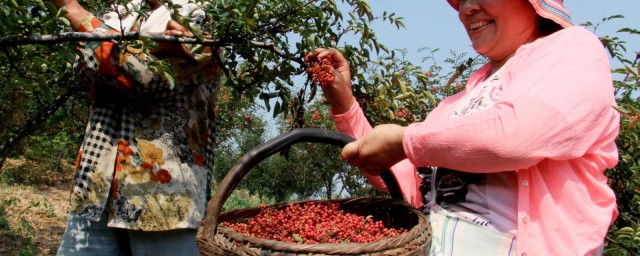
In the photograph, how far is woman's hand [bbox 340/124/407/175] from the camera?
3.97 feet

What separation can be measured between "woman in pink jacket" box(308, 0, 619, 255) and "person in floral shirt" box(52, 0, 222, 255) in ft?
2.87

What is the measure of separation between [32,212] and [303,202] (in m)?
6.20

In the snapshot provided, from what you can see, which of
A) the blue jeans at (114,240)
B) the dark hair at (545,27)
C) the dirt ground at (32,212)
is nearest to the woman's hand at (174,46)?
the blue jeans at (114,240)

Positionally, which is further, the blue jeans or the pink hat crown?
the blue jeans

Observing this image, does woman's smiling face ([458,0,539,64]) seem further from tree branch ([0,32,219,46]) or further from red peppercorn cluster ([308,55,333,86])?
tree branch ([0,32,219,46])

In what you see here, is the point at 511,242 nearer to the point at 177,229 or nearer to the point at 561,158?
the point at 561,158

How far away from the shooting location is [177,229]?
6.48ft

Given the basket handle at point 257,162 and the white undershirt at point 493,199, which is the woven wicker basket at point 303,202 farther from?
the white undershirt at point 493,199

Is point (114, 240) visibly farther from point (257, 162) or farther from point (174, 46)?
point (257, 162)

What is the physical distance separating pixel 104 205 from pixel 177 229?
26 centimetres

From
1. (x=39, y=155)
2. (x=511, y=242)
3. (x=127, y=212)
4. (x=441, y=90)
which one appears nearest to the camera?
(x=511, y=242)

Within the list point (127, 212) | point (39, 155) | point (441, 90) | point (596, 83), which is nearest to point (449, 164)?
point (596, 83)

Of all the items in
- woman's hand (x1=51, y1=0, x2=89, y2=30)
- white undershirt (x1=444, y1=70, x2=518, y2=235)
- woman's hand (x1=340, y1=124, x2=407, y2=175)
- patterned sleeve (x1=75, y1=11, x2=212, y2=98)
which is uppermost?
woman's hand (x1=51, y1=0, x2=89, y2=30)

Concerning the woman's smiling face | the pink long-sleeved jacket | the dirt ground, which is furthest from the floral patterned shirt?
the dirt ground
